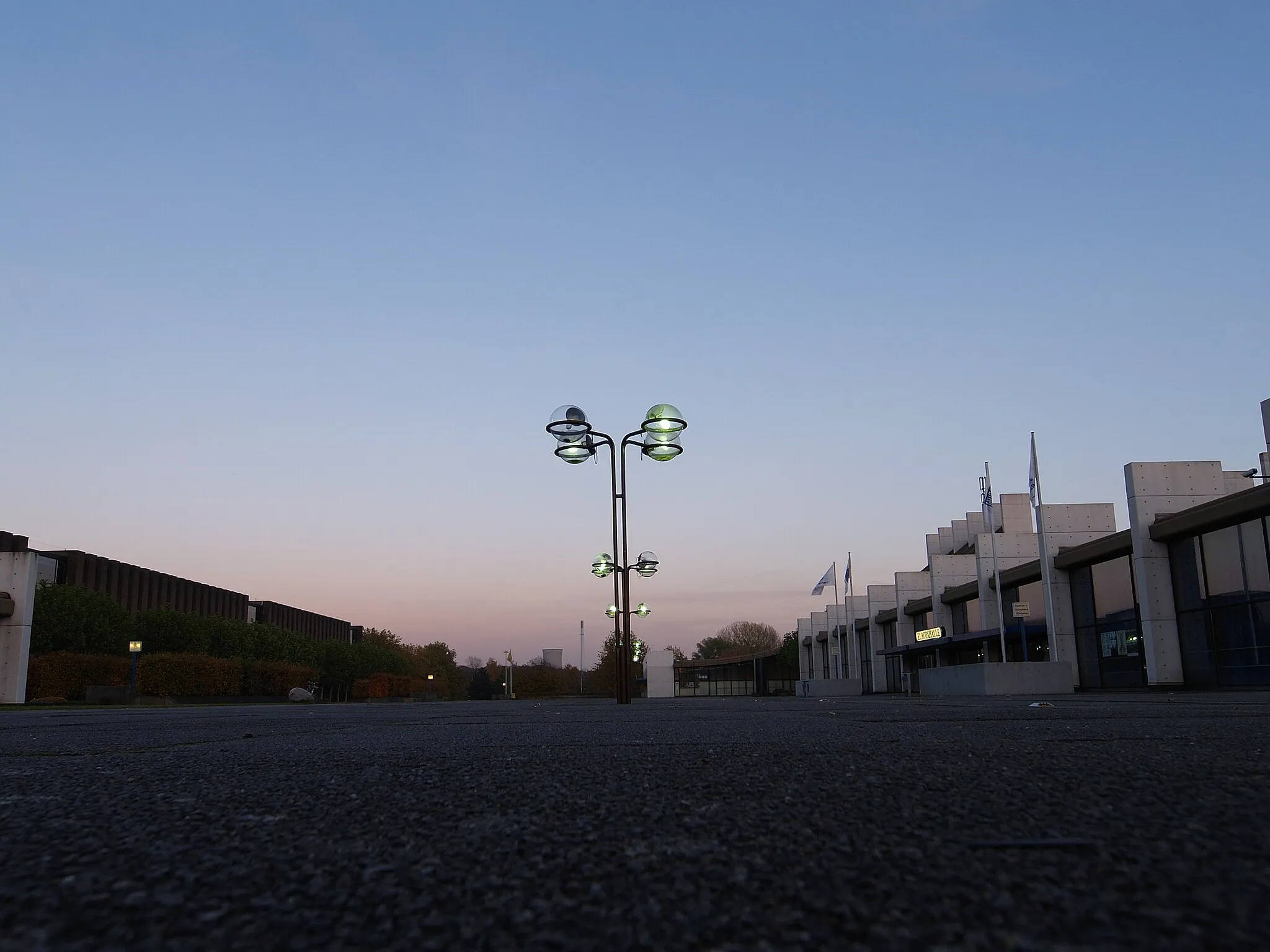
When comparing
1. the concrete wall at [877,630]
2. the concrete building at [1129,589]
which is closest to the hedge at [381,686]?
the concrete wall at [877,630]

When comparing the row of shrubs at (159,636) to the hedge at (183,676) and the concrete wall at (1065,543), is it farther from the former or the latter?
the concrete wall at (1065,543)

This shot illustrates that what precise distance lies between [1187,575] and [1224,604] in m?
1.65

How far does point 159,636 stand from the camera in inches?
2424

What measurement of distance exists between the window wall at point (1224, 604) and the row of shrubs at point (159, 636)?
51.7 metres

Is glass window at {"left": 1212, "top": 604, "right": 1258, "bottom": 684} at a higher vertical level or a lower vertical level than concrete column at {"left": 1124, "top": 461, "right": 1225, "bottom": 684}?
lower

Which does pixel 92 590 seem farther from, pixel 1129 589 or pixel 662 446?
pixel 1129 589

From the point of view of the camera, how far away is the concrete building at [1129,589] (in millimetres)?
27266

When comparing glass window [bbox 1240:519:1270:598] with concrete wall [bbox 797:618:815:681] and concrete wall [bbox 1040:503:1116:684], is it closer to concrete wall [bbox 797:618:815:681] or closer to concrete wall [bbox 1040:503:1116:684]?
concrete wall [bbox 1040:503:1116:684]

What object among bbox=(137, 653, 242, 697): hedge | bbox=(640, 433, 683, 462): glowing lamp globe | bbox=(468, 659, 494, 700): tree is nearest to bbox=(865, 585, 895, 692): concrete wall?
bbox=(137, 653, 242, 697): hedge

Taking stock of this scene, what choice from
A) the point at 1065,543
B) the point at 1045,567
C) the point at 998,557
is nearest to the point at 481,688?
the point at 998,557

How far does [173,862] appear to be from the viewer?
1.77 meters

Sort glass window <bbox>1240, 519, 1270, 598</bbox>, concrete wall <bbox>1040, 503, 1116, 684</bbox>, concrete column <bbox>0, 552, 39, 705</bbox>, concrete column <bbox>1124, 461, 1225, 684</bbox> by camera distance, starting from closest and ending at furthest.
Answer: glass window <bbox>1240, 519, 1270, 598</bbox> < concrete column <bbox>1124, 461, 1225, 684</bbox> < concrete wall <bbox>1040, 503, 1116, 684</bbox> < concrete column <bbox>0, 552, 39, 705</bbox>

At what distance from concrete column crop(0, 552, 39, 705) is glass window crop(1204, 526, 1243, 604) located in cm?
5287

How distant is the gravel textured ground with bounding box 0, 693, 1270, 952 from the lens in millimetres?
1288
